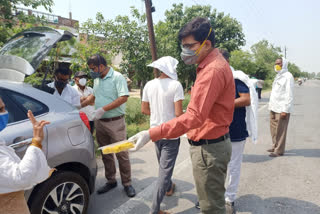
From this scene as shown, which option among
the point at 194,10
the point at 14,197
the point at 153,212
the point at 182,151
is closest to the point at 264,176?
the point at 182,151

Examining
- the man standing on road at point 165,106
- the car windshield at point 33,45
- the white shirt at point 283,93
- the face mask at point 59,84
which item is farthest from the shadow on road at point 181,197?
the white shirt at point 283,93

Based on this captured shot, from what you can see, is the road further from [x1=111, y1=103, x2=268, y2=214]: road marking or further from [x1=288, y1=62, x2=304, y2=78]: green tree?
[x1=288, y1=62, x2=304, y2=78]: green tree

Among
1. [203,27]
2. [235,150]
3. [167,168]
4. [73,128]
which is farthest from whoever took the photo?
[235,150]

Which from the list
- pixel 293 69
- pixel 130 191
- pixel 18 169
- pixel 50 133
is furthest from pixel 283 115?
pixel 293 69

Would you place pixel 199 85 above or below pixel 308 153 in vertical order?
above

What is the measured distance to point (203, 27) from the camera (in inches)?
72.5

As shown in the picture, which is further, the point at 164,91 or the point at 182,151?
the point at 182,151

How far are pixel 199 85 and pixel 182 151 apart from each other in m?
3.86

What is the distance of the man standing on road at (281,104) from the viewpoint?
15.9ft

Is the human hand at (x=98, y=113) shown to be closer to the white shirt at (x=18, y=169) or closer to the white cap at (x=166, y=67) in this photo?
the white cap at (x=166, y=67)

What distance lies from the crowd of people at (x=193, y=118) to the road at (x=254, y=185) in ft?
0.62

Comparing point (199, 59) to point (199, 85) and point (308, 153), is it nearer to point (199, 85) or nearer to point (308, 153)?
point (199, 85)

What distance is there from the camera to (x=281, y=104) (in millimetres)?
4902

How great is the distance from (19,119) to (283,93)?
15.1ft
